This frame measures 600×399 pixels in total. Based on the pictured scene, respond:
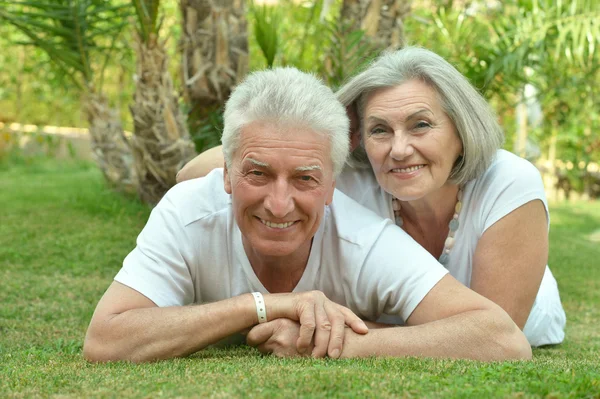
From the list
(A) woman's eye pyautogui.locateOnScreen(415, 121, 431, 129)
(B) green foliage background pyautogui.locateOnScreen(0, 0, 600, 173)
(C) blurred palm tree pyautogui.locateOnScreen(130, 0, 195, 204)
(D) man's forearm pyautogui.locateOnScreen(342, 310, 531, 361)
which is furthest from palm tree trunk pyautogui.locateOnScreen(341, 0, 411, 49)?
(D) man's forearm pyautogui.locateOnScreen(342, 310, 531, 361)

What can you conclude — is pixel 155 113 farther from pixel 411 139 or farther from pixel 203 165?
pixel 411 139

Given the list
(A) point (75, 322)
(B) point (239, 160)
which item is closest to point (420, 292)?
(B) point (239, 160)

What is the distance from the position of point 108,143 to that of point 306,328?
4.80 m

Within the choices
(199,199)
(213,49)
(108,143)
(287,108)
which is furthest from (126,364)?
(108,143)

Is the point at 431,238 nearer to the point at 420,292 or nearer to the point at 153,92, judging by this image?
the point at 420,292

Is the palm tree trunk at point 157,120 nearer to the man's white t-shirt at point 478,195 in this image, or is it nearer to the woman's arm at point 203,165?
the woman's arm at point 203,165

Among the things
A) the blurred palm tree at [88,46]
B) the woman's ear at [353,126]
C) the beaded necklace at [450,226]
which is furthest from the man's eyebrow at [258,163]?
the blurred palm tree at [88,46]

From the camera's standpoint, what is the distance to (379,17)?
6098 mm

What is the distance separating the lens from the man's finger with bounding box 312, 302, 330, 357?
9.30ft

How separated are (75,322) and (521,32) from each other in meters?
4.46

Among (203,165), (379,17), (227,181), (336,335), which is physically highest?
(379,17)

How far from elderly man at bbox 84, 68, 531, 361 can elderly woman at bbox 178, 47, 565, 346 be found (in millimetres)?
317

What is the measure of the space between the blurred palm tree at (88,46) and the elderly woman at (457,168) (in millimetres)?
3283

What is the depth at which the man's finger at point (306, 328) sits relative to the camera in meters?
2.84
